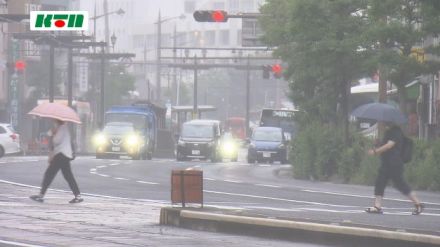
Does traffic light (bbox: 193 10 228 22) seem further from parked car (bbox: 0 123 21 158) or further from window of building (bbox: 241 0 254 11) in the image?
window of building (bbox: 241 0 254 11)

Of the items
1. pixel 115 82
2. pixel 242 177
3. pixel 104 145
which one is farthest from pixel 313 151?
pixel 115 82

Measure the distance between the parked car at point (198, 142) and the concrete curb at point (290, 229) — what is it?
45.6 m

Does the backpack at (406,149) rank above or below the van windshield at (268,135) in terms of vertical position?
above

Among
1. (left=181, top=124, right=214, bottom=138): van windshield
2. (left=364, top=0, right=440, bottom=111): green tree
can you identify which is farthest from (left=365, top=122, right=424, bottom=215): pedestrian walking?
(left=181, top=124, right=214, bottom=138): van windshield

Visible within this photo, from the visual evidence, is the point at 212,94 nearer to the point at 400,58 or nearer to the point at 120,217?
the point at 400,58

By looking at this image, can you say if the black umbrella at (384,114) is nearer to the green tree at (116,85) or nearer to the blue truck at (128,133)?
the blue truck at (128,133)

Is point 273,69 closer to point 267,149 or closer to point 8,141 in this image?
point 267,149

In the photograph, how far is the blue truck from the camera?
6400cm

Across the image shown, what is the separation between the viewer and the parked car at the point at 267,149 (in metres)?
65.1

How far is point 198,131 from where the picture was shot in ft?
217

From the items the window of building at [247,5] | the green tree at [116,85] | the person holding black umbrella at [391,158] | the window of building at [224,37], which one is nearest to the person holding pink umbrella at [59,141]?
the person holding black umbrella at [391,158]

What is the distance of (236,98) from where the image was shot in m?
167

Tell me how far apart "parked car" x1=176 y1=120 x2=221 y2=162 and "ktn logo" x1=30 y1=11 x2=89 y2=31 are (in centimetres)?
814

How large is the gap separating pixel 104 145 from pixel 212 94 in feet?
345
